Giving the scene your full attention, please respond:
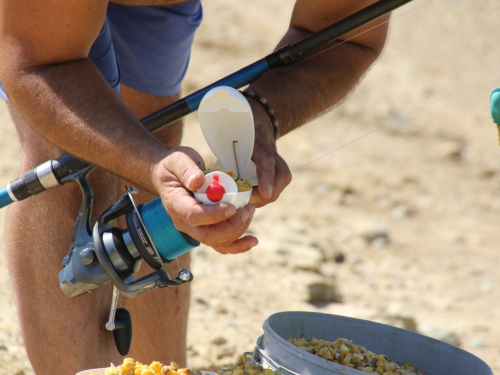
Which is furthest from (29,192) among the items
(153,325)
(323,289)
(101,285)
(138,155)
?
(323,289)

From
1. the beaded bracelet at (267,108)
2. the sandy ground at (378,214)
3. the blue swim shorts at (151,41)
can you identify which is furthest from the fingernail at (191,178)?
the blue swim shorts at (151,41)

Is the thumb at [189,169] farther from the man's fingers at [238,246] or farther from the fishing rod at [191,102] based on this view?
the fishing rod at [191,102]

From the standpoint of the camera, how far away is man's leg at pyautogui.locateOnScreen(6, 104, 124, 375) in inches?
72.8

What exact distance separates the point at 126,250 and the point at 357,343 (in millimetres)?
598

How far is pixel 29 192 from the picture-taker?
1.82 metres

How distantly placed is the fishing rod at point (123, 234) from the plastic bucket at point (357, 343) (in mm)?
253

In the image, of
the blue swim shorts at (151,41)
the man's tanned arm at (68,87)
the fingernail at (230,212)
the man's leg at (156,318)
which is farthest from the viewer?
the man's leg at (156,318)

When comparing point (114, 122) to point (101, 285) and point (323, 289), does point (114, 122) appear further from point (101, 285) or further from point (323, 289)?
point (323, 289)

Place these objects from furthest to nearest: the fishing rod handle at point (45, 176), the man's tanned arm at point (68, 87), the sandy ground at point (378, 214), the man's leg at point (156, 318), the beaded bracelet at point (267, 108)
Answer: the sandy ground at point (378, 214)
the man's leg at point (156, 318)
the beaded bracelet at point (267, 108)
the fishing rod handle at point (45, 176)
the man's tanned arm at point (68, 87)

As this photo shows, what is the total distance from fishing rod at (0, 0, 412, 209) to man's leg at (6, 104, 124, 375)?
0.08 meters

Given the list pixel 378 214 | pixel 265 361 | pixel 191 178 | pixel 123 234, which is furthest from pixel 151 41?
pixel 378 214

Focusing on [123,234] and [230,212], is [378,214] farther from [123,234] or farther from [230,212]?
[230,212]

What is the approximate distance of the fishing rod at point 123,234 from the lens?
167 cm

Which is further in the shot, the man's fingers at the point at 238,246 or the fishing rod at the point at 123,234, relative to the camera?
the fishing rod at the point at 123,234
